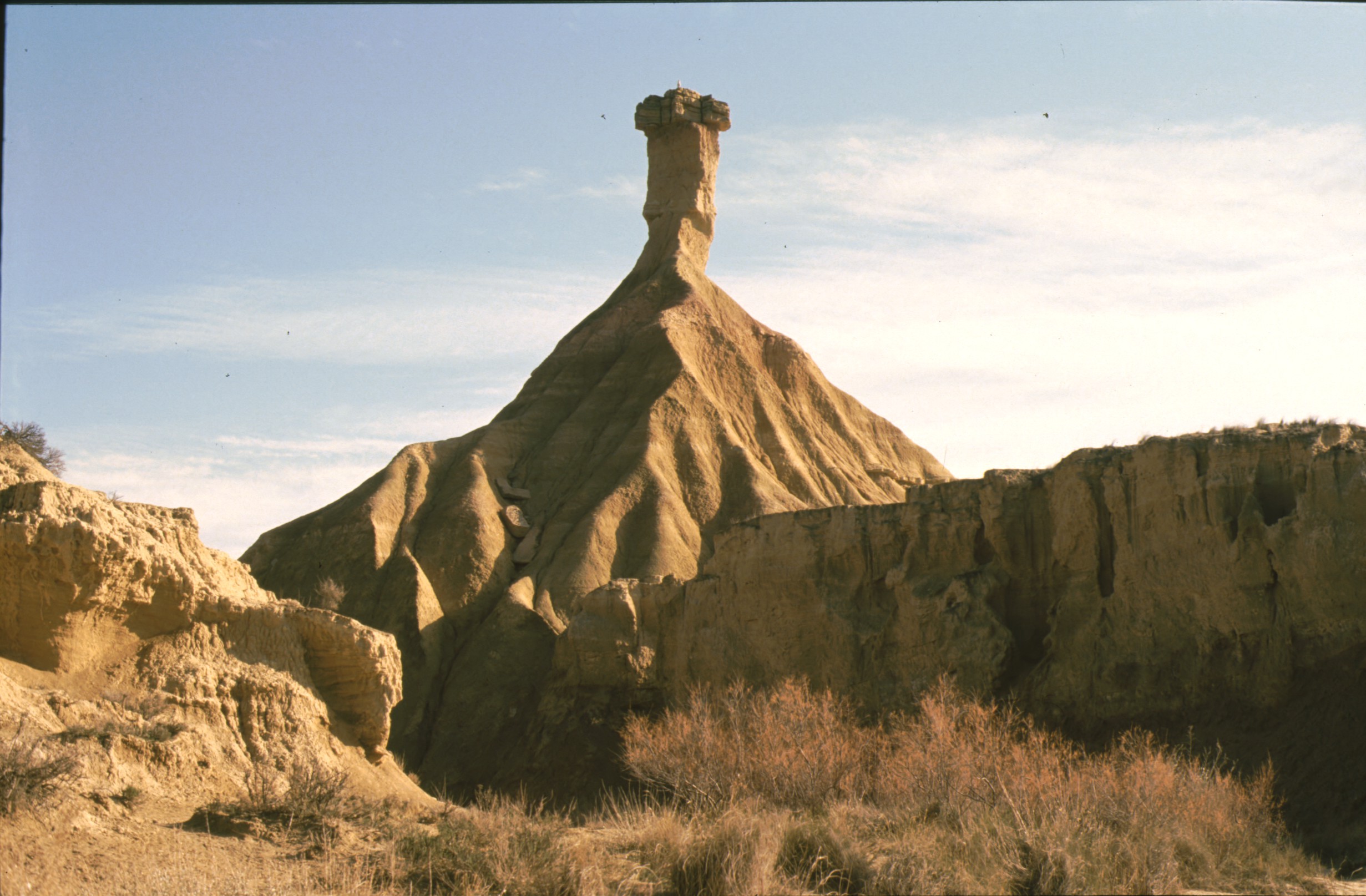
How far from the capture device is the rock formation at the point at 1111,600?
25.0 meters

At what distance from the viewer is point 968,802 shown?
61.7ft

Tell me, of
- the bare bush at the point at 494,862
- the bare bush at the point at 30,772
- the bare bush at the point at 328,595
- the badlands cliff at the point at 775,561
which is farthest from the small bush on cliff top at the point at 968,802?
the bare bush at the point at 328,595

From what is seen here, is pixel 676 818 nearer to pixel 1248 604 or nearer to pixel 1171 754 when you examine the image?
pixel 1171 754

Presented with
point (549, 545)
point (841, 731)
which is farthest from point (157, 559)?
point (549, 545)

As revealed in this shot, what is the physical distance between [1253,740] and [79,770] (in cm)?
2042

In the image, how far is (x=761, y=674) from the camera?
35469mm

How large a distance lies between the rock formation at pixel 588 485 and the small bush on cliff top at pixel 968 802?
15.7 m

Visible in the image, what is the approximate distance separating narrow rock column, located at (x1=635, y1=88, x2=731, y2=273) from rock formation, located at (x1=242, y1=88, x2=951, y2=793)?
0.09 m

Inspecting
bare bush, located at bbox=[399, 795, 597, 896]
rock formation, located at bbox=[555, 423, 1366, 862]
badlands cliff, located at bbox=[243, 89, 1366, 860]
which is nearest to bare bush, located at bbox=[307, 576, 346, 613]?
badlands cliff, located at bbox=[243, 89, 1366, 860]

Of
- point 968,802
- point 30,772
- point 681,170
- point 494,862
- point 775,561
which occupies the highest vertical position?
point 681,170

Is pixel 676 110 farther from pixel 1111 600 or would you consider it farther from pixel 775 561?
pixel 1111 600

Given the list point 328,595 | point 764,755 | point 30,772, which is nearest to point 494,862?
point 30,772

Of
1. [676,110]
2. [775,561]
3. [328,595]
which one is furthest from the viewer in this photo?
[676,110]

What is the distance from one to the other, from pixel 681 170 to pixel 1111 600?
4248cm
